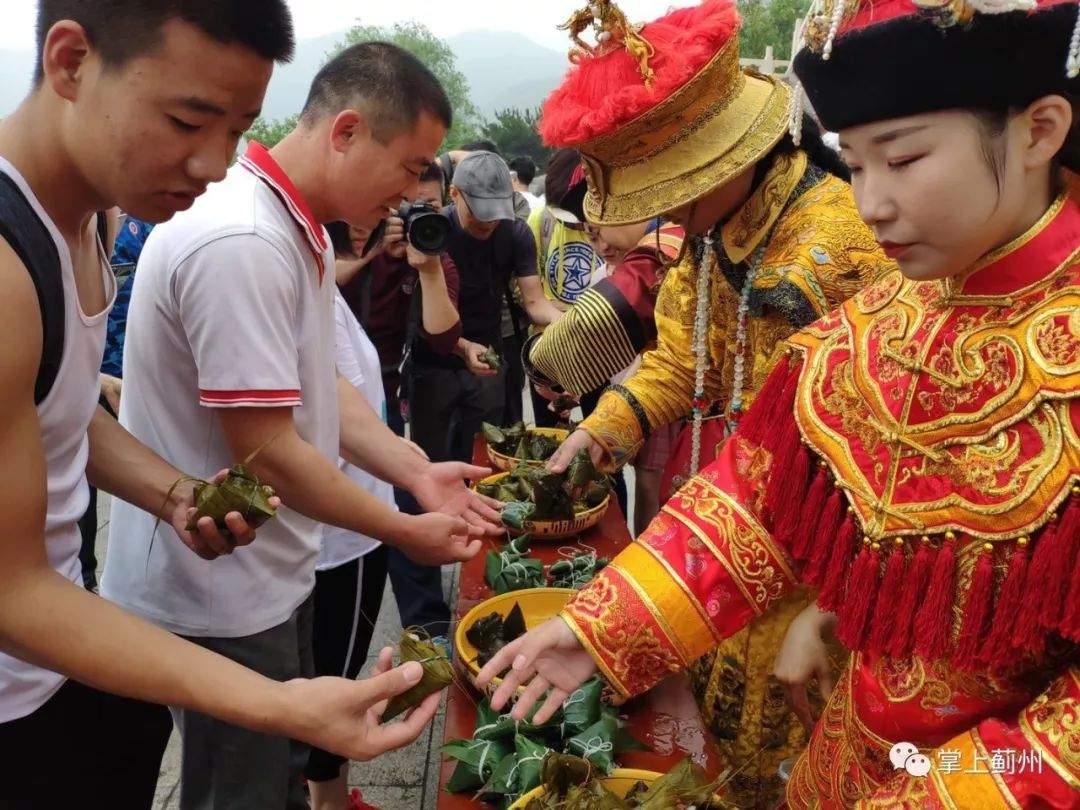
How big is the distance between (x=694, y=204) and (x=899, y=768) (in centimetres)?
121

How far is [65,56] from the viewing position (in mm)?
1235

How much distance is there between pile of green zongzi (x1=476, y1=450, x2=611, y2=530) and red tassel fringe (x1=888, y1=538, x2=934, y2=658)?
1.42 m

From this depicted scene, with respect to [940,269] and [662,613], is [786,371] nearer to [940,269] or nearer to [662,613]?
[940,269]

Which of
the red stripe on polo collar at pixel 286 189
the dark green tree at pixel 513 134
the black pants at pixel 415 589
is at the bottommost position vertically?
the dark green tree at pixel 513 134

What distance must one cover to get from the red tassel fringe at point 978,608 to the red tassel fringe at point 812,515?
0.71ft

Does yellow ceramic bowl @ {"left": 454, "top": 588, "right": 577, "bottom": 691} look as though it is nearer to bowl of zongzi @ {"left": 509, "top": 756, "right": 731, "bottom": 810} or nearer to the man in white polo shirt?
the man in white polo shirt

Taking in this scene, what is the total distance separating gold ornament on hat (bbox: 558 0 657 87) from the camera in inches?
69.1

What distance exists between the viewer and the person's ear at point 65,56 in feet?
4.00

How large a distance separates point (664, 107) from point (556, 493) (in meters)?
1.41

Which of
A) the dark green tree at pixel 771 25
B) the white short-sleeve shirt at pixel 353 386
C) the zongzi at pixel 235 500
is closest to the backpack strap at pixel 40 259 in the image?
the zongzi at pixel 235 500

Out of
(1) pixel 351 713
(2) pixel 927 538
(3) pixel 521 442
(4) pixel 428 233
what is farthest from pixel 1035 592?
(4) pixel 428 233

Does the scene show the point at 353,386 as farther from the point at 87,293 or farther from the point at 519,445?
the point at 87,293

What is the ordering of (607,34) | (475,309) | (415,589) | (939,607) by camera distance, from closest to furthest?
(939,607) → (607,34) → (415,589) → (475,309)

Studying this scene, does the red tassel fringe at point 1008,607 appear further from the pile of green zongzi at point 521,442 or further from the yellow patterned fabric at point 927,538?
the pile of green zongzi at point 521,442
